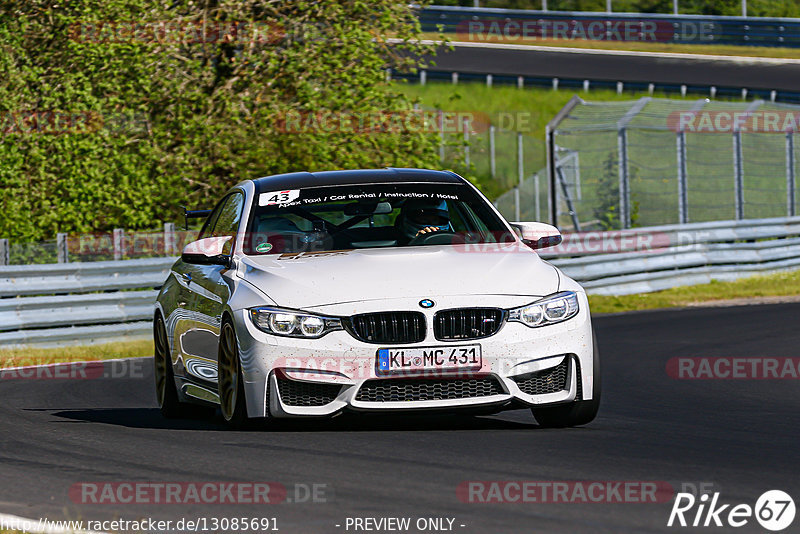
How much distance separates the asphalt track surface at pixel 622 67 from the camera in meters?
43.2

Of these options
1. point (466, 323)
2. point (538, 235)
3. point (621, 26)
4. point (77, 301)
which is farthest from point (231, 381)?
point (621, 26)

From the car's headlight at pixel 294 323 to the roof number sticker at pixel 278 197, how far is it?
59.3 inches

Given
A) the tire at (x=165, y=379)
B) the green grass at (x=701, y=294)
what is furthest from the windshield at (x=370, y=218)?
the green grass at (x=701, y=294)

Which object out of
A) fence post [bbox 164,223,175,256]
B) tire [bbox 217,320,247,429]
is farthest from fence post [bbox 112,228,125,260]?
tire [bbox 217,320,247,429]

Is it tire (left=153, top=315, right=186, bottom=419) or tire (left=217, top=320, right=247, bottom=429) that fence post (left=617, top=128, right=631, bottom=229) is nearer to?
tire (left=153, top=315, right=186, bottom=419)

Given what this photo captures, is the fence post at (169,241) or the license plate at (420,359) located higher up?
the license plate at (420,359)

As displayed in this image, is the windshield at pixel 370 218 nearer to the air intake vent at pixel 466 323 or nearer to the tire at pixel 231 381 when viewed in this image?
the tire at pixel 231 381

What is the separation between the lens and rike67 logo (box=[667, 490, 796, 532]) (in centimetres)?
565

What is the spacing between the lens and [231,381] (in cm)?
857

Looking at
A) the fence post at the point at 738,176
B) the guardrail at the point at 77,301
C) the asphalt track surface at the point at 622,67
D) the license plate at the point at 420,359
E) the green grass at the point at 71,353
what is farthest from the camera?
the asphalt track surface at the point at 622,67

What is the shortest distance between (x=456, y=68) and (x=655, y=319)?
31.0m

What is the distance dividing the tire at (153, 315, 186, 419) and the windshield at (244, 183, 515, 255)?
1400mm

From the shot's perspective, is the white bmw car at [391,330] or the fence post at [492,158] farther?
the fence post at [492,158]

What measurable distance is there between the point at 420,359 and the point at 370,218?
1658mm
